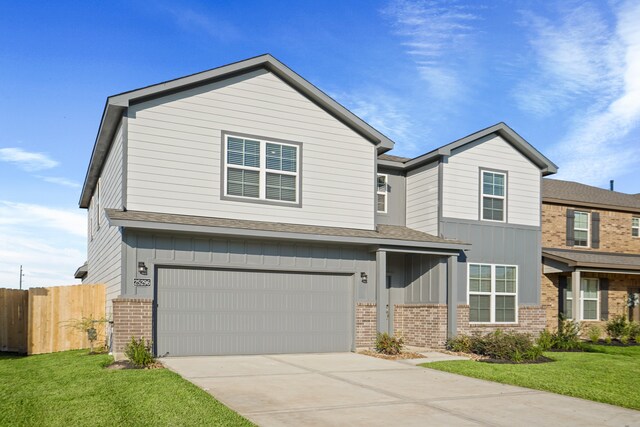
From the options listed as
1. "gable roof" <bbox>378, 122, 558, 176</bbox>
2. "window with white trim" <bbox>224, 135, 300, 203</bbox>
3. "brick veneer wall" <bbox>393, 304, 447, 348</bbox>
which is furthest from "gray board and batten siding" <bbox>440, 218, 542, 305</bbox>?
"window with white trim" <bbox>224, 135, 300, 203</bbox>

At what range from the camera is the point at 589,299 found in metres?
23.4

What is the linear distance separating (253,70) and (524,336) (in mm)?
9988

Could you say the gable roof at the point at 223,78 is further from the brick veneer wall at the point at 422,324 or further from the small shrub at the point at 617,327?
the small shrub at the point at 617,327

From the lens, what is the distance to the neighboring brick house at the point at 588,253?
21812 mm

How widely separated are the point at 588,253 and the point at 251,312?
14.2m

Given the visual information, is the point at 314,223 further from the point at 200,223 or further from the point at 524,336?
the point at 524,336

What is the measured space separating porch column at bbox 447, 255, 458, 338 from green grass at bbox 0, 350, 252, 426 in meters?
9.11

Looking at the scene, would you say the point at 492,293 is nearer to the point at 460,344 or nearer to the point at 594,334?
the point at 460,344

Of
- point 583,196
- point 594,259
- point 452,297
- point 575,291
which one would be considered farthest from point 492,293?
point 583,196

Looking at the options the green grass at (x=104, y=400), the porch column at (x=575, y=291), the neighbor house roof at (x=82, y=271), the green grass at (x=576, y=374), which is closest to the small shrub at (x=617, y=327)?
the porch column at (x=575, y=291)

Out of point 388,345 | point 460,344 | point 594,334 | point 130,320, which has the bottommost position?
point 594,334

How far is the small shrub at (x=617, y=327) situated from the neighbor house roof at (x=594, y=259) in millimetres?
2007

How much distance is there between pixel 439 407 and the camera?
9.30 meters

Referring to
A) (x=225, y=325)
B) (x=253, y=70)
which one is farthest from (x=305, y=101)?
(x=225, y=325)
